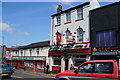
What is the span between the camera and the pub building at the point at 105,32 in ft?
61.3

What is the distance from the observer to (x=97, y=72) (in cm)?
796

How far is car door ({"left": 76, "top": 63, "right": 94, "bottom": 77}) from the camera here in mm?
8156

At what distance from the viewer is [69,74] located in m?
8.75

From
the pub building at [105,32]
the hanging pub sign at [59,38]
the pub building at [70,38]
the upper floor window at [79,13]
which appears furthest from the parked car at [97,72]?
the hanging pub sign at [59,38]

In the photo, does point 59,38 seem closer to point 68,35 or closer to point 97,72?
point 68,35

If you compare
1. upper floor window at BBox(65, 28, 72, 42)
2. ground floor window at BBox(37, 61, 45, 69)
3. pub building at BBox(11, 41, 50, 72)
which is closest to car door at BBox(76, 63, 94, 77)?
upper floor window at BBox(65, 28, 72, 42)

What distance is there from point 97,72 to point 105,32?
12.9 m

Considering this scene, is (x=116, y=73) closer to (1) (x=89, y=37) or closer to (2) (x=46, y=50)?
(1) (x=89, y=37)

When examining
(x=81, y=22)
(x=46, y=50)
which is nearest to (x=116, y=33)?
(x=81, y=22)

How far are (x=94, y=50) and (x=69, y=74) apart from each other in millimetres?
12209

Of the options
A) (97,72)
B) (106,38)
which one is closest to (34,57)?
(106,38)

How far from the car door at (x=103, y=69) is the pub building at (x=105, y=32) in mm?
10671

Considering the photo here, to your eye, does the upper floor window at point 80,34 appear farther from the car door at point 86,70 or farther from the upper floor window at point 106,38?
the car door at point 86,70

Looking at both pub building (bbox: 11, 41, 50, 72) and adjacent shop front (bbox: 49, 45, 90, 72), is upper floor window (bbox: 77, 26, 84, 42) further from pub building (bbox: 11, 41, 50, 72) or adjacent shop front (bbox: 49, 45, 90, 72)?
pub building (bbox: 11, 41, 50, 72)
